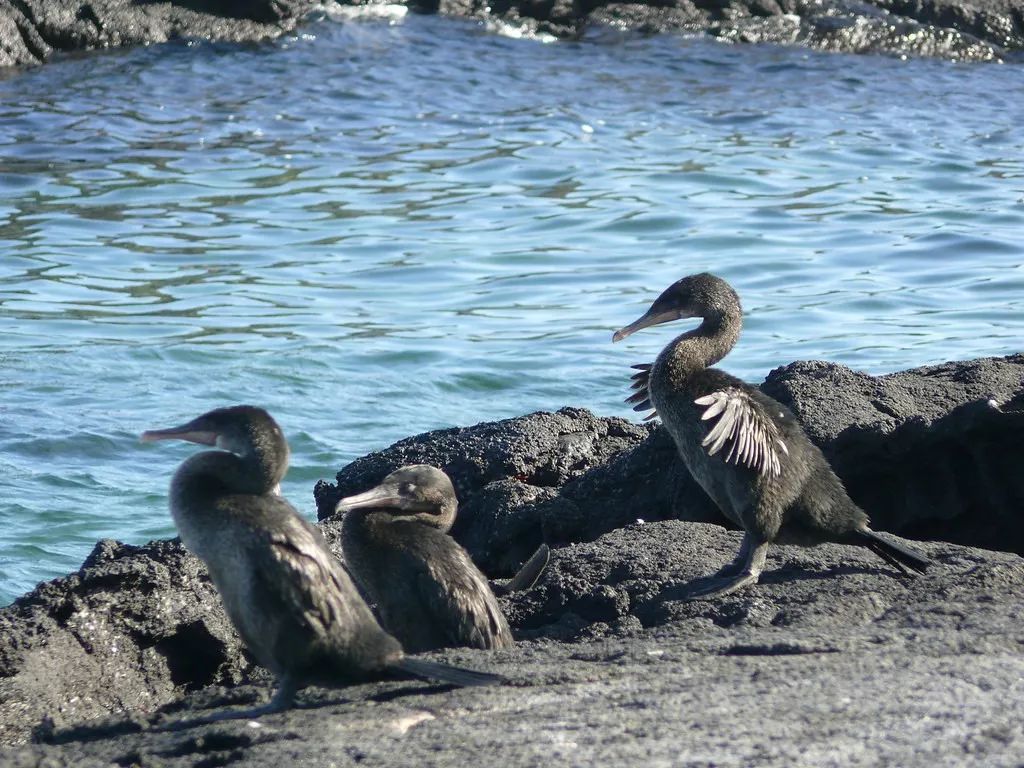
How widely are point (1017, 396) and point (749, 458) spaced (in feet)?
4.79

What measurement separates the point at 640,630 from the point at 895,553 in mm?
1003

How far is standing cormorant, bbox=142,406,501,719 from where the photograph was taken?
4477 millimetres

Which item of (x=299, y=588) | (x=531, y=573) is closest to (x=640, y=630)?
(x=531, y=573)

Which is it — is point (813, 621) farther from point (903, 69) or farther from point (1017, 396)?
point (903, 69)

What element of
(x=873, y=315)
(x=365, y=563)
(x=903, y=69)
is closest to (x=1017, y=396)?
(x=365, y=563)

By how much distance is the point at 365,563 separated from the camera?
209 inches

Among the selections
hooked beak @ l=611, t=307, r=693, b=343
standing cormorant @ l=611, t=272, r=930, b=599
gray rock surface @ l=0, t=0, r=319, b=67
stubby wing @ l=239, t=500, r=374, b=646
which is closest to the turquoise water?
gray rock surface @ l=0, t=0, r=319, b=67

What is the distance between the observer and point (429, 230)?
1416 cm

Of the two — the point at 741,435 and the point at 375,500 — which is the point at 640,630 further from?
the point at 375,500

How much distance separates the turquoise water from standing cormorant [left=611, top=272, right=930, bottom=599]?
349 cm

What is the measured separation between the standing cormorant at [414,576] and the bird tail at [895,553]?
134 centimetres

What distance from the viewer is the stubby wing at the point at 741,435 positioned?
18.4 feet

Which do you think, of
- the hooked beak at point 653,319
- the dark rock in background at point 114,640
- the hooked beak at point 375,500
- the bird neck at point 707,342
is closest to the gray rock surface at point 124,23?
the hooked beak at point 653,319

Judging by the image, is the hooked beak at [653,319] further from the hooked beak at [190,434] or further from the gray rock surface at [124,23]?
the gray rock surface at [124,23]
